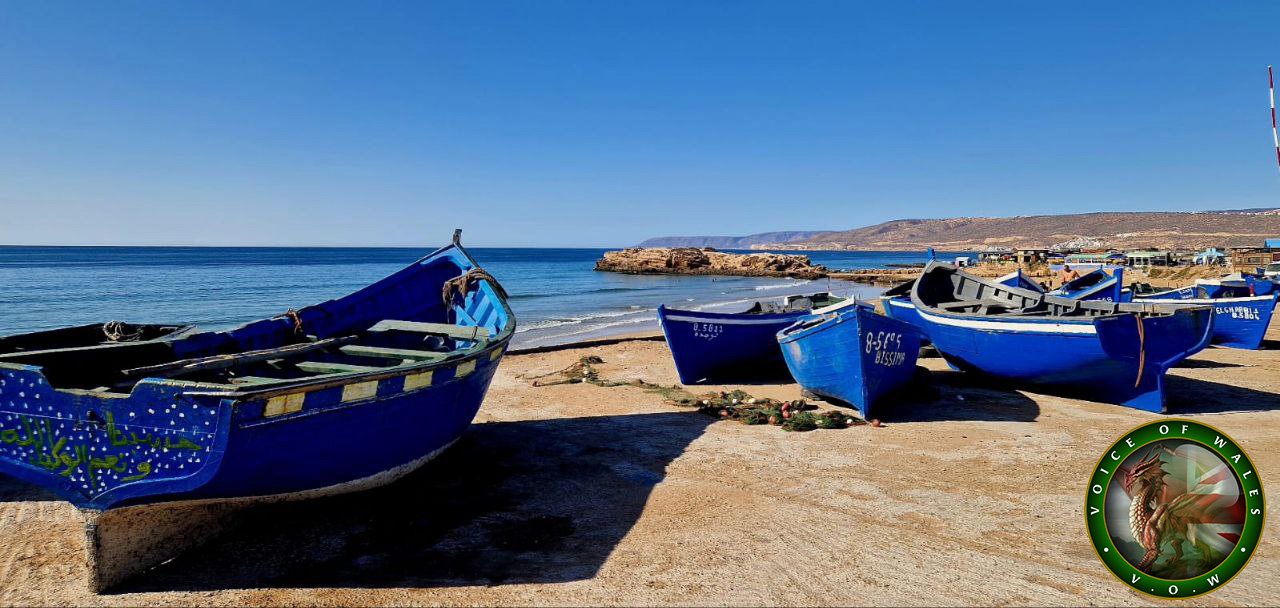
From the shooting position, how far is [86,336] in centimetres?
756

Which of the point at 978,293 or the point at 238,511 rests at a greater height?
the point at 978,293

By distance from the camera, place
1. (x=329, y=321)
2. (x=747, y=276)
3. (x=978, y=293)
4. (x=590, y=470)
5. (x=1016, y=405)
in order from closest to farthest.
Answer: (x=590, y=470) < (x=329, y=321) < (x=1016, y=405) < (x=978, y=293) < (x=747, y=276)

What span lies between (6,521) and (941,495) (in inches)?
355

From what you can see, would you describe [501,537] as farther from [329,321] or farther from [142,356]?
[329,321]

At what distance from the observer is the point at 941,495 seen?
623cm

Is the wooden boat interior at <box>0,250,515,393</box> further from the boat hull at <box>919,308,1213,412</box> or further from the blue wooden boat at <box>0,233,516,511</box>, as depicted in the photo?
the boat hull at <box>919,308,1213,412</box>

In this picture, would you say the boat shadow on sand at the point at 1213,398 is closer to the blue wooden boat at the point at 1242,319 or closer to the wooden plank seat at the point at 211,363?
the blue wooden boat at the point at 1242,319

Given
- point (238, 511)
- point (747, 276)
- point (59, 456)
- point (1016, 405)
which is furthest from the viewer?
point (747, 276)

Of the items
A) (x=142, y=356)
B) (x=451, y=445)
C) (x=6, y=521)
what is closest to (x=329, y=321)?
(x=142, y=356)

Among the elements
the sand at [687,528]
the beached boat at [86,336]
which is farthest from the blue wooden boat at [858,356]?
the beached boat at [86,336]

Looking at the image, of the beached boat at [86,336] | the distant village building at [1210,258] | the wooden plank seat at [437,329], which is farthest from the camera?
the distant village building at [1210,258]

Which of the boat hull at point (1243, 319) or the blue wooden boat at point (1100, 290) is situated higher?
the blue wooden boat at point (1100, 290)

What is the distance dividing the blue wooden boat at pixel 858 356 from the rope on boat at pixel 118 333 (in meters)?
9.28

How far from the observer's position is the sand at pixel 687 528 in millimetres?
4477
